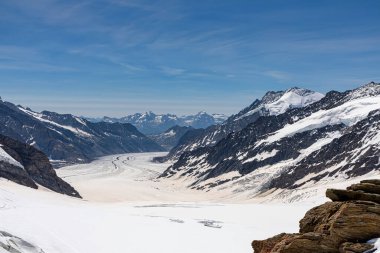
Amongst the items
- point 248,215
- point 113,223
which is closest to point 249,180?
point 248,215

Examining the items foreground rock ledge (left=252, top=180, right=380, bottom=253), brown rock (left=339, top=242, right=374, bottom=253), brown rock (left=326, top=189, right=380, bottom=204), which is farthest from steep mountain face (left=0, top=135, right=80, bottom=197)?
brown rock (left=339, top=242, right=374, bottom=253)

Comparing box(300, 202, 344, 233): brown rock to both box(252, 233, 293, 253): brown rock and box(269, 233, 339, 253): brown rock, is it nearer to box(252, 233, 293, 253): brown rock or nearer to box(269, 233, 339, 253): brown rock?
box(252, 233, 293, 253): brown rock

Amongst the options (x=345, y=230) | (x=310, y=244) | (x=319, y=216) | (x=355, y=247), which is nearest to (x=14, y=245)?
(x=310, y=244)

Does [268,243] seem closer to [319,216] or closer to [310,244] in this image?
[319,216]

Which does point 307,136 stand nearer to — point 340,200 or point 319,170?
point 319,170

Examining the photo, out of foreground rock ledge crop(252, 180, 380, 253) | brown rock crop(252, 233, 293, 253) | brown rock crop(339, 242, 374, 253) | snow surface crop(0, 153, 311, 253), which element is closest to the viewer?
brown rock crop(339, 242, 374, 253)

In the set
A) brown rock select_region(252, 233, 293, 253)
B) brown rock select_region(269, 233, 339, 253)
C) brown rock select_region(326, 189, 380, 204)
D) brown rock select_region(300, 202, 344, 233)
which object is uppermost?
brown rock select_region(326, 189, 380, 204)
